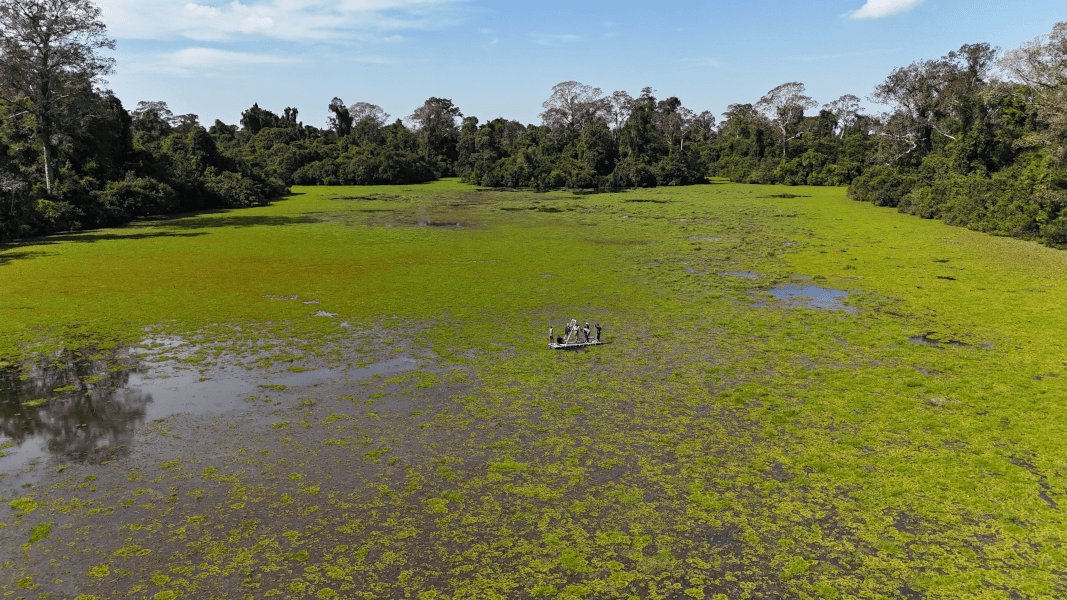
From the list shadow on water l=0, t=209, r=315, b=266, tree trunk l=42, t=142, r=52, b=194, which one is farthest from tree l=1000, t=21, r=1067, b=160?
tree trunk l=42, t=142, r=52, b=194

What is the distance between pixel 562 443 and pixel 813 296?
1226 centimetres

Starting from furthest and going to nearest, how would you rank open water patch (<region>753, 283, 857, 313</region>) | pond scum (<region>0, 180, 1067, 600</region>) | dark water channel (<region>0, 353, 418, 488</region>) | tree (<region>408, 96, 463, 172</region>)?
tree (<region>408, 96, 463, 172</region>)
open water patch (<region>753, 283, 857, 313</region>)
dark water channel (<region>0, 353, 418, 488</region>)
pond scum (<region>0, 180, 1067, 600</region>)

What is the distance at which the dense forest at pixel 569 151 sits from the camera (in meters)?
29.4

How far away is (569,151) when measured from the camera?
73.8m

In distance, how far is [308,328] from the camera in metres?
15.3

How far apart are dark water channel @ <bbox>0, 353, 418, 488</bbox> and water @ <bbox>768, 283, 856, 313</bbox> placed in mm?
11545

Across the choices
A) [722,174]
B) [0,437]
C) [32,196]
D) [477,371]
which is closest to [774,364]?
[477,371]

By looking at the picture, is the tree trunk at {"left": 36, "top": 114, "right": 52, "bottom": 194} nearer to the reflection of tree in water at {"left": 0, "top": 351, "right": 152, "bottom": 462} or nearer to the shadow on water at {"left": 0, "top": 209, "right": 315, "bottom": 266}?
the shadow on water at {"left": 0, "top": 209, "right": 315, "bottom": 266}

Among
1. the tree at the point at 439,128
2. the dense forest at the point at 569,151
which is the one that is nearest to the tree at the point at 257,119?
the dense forest at the point at 569,151

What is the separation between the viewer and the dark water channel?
31.0ft

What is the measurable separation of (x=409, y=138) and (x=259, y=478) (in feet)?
279

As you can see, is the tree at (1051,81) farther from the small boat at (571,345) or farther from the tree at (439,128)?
the tree at (439,128)

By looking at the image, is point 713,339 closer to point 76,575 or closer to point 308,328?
point 308,328

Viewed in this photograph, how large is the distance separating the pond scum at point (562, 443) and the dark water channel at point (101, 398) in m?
0.22
